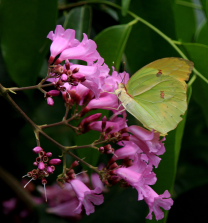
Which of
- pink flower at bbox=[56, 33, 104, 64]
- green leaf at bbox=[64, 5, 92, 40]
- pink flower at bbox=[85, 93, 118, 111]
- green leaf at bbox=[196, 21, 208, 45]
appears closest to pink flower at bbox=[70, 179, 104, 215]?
pink flower at bbox=[85, 93, 118, 111]

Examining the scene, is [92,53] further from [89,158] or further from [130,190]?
[130,190]

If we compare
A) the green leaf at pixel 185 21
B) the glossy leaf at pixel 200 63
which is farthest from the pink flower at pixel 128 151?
the green leaf at pixel 185 21

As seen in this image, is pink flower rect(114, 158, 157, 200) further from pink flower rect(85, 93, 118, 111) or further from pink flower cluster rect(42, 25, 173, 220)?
pink flower rect(85, 93, 118, 111)

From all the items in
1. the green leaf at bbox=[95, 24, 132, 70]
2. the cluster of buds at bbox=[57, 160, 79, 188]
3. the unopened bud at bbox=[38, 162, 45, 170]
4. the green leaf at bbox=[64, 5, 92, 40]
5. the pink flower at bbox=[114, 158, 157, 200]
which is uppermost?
the green leaf at bbox=[95, 24, 132, 70]

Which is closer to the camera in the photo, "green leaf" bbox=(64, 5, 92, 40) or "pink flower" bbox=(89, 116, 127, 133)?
"pink flower" bbox=(89, 116, 127, 133)

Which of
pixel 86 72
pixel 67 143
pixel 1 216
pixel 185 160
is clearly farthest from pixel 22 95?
pixel 185 160

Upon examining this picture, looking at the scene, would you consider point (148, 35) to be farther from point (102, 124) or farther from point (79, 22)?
point (102, 124)
